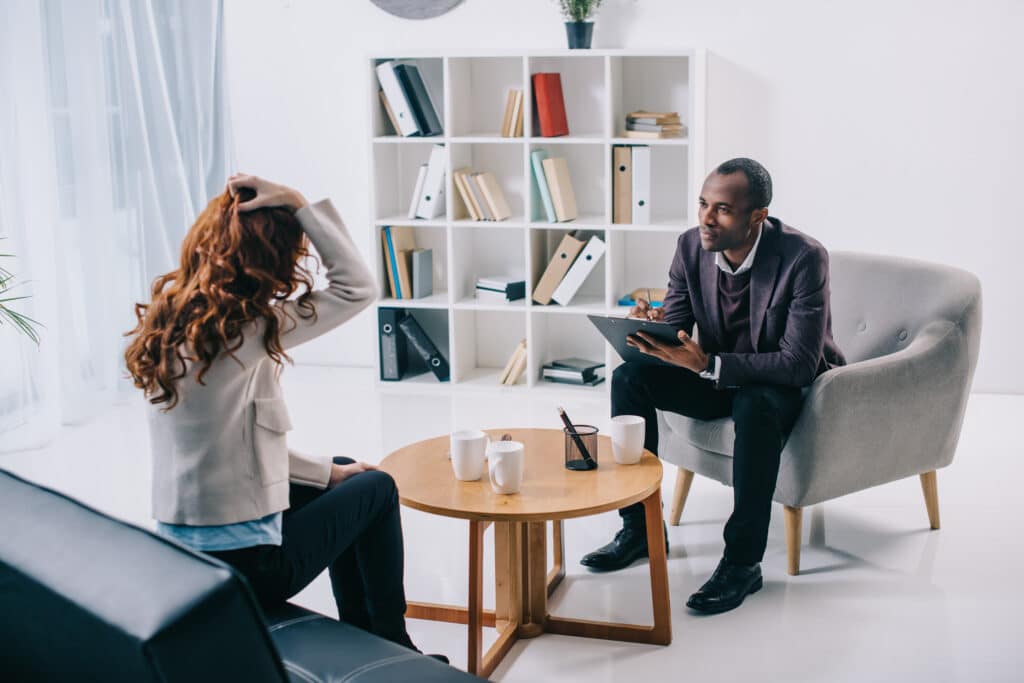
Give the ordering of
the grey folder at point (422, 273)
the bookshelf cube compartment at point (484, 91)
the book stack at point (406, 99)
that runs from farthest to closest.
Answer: the grey folder at point (422, 273) < the bookshelf cube compartment at point (484, 91) < the book stack at point (406, 99)

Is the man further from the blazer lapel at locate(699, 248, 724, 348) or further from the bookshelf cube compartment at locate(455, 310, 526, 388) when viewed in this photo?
the bookshelf cube compartment at locate(455, 310, 526, 388)

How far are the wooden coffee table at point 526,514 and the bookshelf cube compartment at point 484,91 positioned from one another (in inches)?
86.3

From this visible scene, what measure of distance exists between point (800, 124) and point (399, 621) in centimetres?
290

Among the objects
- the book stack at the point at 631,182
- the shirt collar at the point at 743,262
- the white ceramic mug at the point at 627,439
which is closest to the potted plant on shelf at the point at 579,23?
the book stack at the point at 631,182

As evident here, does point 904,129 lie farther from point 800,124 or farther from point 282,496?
point 282,496

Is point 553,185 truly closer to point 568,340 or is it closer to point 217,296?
point 568,340

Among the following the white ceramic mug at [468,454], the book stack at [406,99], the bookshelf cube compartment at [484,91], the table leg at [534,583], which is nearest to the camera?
the white ceramic mug at [468,454]

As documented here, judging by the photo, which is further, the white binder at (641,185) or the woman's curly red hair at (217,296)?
the white binder at (641,185)

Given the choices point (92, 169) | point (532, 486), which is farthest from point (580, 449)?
point (92, 169)

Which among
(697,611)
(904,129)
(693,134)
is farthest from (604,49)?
(697,611)

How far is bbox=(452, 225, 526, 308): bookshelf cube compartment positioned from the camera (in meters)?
4.66

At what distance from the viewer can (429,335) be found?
4859 mm

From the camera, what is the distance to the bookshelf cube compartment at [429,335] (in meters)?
4.77

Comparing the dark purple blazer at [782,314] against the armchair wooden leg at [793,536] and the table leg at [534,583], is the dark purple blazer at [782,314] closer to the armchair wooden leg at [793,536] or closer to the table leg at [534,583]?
the armchair wooden leg at [793,536]
